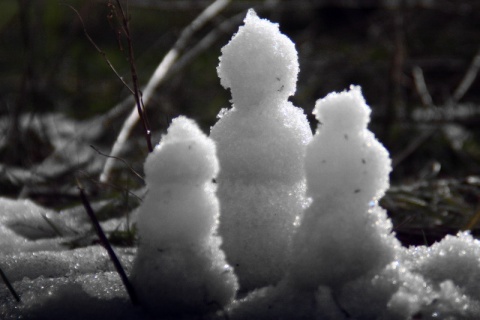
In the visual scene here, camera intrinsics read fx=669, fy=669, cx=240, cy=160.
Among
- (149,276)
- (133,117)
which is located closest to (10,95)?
(133,117)

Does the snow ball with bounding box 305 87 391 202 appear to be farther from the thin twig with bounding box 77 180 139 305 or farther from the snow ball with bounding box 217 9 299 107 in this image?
the thin twig with bounding box 77 180 139 305

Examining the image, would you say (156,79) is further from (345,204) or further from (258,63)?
(345,204)

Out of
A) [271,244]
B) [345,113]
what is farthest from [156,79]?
[345,113]

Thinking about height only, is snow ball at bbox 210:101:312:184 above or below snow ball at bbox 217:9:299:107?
below

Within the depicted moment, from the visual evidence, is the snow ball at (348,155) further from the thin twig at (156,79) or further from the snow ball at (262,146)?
the thin twig at (156,79)

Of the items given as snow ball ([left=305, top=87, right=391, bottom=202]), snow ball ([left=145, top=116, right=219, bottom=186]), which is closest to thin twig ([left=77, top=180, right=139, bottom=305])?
snow ball ([left=145, top=116, right=219, bottom=186])

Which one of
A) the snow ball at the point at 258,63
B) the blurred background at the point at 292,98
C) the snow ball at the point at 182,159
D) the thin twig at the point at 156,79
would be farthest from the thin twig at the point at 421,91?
the snow ball at the point at 182,159
